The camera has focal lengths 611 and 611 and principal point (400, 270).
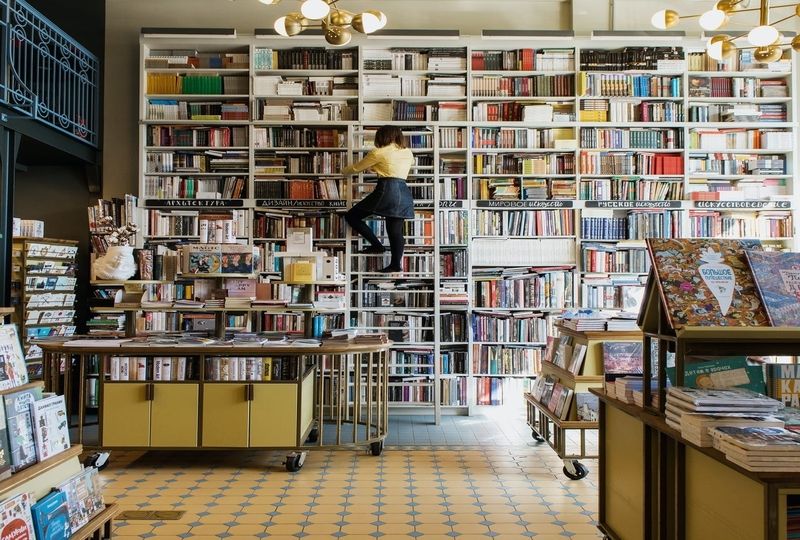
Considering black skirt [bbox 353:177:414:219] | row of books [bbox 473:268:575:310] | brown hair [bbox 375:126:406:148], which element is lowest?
row of books [bbox 473:268:575:310]

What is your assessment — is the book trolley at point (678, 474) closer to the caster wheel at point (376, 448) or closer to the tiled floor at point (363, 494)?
the tiled floor at point (363, 494)

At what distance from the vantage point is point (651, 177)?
6.73m

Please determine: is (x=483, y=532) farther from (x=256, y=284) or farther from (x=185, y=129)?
(x=185, y=129)

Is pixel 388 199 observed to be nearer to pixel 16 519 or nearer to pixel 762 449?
pixel 16 519

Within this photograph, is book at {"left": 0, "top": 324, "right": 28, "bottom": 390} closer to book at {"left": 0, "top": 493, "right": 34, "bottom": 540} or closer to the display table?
book at {"left": 0, "top": 493, "right": 34, "bottom": 540}

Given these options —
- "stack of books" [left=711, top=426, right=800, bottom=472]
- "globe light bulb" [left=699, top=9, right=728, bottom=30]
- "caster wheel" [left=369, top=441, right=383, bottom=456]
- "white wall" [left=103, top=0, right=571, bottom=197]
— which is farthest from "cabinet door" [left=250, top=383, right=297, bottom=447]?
"globe light bulb" [left=699, top=9, right=728, bottom=30]

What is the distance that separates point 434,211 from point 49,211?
14.6 ft

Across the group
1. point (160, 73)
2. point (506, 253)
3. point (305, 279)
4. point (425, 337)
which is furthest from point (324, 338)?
point (160, 73)

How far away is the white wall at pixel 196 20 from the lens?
7047mm

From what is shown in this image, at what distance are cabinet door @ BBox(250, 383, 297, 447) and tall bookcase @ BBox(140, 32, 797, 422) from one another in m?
2.12

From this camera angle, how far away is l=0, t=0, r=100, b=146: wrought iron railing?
17.2 ft

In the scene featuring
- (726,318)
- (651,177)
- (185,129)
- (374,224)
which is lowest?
(726,318)

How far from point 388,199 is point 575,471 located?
3.11 m

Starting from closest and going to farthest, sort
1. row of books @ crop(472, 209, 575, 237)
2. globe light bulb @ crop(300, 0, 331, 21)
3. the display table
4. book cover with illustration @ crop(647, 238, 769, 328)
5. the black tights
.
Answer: the display table
book cover with illustration @ crop(647, 238, 769, 328)
globe light bulb @ crop(300, 0, 331, 21)
the black tights
row of books @ crop(472, 209, 575, 237)
